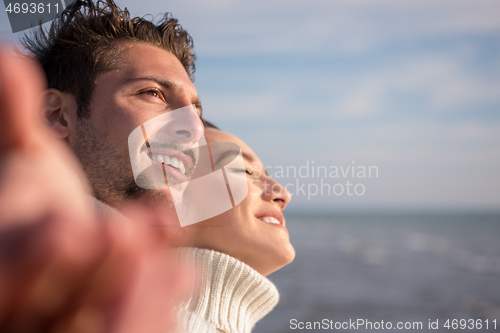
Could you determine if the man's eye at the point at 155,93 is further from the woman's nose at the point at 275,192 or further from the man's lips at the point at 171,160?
the woman's nose at the point at 275,192

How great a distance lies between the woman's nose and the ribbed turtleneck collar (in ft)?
1.66

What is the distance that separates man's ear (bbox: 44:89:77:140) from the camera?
6.22 ft

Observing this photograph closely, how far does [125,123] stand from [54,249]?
156 centimetres

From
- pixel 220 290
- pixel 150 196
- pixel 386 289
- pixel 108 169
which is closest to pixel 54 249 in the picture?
pixel 150 196

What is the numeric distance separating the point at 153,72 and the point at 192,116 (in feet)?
1.07

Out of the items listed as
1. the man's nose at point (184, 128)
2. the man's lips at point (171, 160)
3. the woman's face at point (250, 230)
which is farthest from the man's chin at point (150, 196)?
the woman's face at point (250, 230)

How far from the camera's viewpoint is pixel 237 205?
2.35 m

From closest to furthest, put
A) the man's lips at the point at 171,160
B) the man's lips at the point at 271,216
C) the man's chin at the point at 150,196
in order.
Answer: the man's chin at the point at 150,196
the man's lips at the point at 171,160
the man's lips at the point at 271,216

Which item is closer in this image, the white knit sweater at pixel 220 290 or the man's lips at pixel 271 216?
the white knit sweater at pixel 220 290

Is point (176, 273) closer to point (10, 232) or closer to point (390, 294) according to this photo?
point (10, 232)

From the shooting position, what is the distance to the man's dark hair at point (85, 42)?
6.79 feet

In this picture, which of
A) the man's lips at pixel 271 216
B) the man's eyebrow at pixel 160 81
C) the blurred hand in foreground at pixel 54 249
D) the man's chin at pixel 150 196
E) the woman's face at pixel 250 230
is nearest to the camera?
the blurred hand in foreground at pixel 54 249

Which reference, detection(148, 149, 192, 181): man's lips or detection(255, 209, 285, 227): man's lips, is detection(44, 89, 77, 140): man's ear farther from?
detection(255, 209, 285, 227): man's lips

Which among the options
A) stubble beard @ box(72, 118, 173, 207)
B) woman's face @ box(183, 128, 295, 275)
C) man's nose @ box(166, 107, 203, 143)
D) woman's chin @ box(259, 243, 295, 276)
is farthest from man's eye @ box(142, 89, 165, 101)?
woman's chin @ box(259, 243, 295, 276)
